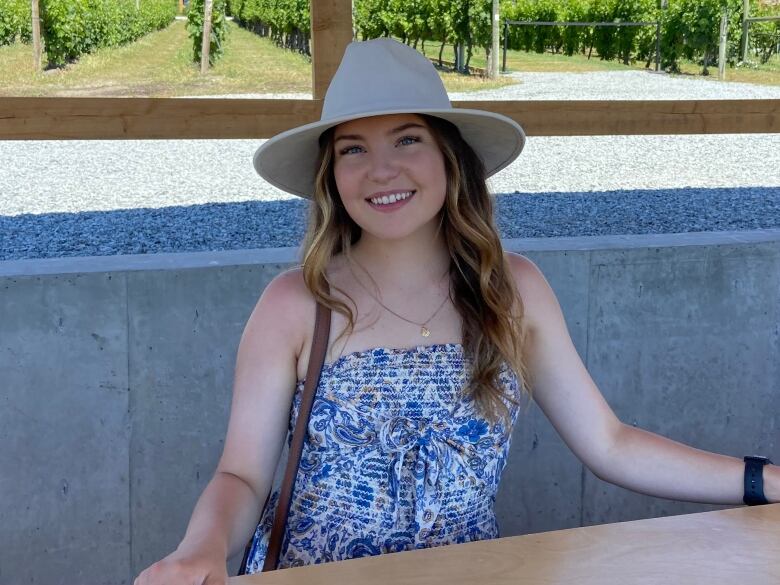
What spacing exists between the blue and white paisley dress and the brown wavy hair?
0.04 metres

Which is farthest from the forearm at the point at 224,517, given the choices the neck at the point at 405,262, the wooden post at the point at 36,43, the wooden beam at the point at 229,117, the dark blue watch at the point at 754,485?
the wooden post at the point at 36,43

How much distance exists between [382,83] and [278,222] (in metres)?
4.67

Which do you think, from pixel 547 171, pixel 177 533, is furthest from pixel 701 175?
pixel 177 533

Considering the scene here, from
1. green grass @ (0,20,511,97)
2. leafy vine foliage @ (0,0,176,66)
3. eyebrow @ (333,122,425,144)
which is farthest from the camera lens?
leafy vine foliage @ (0,0,176,66)

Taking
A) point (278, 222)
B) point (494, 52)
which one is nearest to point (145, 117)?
point (278, 222)

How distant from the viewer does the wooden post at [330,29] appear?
3158 mm

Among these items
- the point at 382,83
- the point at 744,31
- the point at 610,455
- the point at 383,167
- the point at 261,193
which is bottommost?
the point at 261,193

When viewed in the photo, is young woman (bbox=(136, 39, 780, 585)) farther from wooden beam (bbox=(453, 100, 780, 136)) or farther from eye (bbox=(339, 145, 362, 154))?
wooden beam (bbox=(453, 100, 780, 136))

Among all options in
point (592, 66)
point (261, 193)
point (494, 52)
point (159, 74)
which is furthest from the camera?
point (592, 66)

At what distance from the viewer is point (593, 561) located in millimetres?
1244

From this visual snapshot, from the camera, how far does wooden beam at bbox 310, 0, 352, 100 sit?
316cm

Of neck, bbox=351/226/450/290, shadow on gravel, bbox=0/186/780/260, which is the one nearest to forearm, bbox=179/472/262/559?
neck, bbox=351/226/450/290

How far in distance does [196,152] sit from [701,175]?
16.4 ft

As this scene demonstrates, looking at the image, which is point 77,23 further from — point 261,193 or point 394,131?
point 394,131
